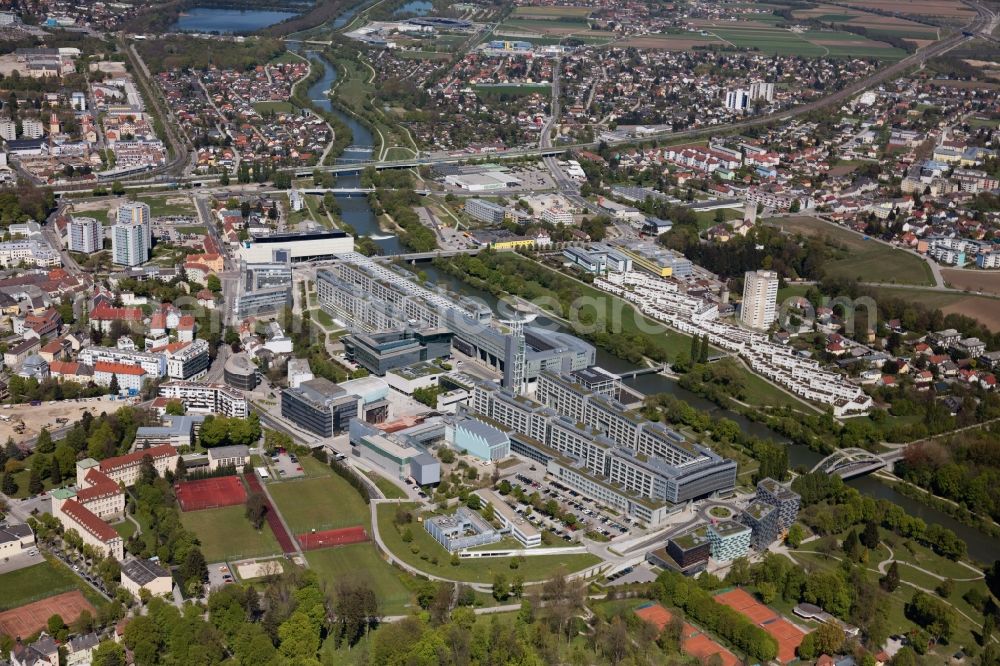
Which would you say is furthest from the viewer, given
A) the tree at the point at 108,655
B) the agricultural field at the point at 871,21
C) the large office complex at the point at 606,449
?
the agricultural field at the point at 871,21

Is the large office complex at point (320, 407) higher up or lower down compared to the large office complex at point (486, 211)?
lower down

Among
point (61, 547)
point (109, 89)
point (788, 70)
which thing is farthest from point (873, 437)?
point (788, 70)

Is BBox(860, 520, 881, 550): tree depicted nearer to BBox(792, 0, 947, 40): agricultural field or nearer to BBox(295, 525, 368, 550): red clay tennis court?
BBox(295, 525, 368, 550): red clay tennis court

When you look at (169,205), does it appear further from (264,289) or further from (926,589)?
(926,589)

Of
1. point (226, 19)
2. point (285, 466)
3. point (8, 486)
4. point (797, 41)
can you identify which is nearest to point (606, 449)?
point (285, 466)

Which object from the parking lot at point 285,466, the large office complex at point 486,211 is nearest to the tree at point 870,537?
the parking lot at point 285,466

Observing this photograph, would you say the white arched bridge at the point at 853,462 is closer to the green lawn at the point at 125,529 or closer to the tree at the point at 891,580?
the tree at the point at 891,580

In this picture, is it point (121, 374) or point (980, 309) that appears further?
point (980, 309)
